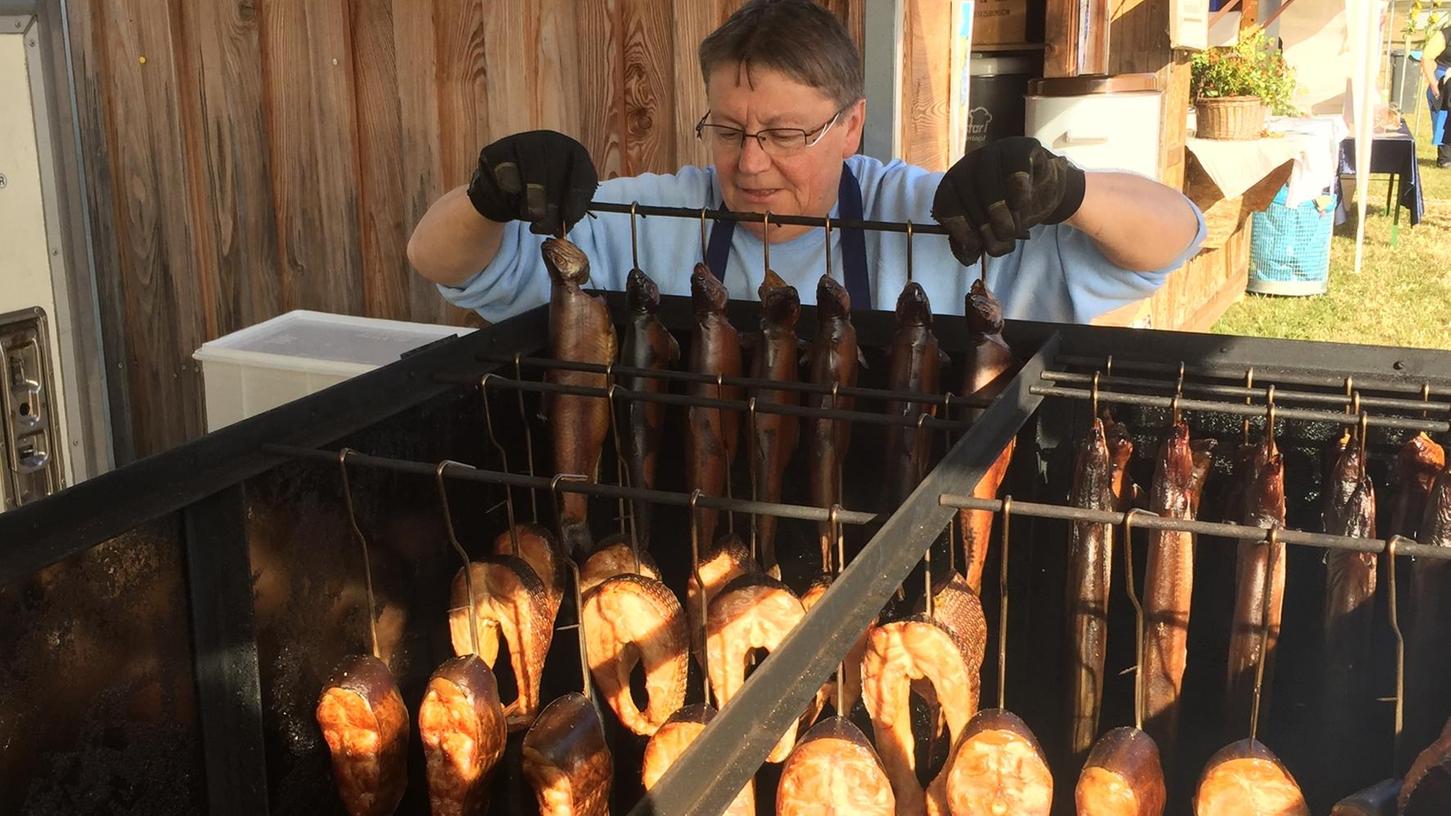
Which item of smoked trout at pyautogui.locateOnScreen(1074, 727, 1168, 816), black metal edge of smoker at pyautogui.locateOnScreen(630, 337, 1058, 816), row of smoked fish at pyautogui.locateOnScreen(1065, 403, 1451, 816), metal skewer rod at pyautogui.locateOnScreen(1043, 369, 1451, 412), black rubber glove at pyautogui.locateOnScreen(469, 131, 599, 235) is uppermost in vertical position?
black rubber glove at pyautogui.locateOnScreen(469, 131, 599, 235)

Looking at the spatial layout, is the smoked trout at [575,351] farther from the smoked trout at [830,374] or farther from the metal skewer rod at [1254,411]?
the metal skewer rod at [1254,411]

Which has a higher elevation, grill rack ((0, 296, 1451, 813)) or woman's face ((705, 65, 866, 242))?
woman's face ((705, 65, 866, 242))

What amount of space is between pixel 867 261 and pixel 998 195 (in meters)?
0.74

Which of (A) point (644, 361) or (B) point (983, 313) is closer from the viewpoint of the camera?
(B) point (983, 313)

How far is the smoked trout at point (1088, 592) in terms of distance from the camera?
6.19ft

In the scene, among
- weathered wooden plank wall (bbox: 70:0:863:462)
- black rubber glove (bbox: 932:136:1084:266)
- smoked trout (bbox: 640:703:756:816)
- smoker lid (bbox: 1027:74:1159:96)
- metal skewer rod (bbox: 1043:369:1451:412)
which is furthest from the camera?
smoker lid (bbox: 1027:74:1159:96)

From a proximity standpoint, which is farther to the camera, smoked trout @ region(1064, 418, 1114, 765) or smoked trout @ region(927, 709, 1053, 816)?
smoked trout @ region(1064, 418, 1114, 765)

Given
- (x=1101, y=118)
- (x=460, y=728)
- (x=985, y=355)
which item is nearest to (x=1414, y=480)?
(x=985, y=355)

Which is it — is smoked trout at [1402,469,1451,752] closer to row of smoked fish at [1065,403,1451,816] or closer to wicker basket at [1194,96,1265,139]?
row of smoked fish at [1065,403,1451,816]

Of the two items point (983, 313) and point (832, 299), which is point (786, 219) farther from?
point (983, 313)

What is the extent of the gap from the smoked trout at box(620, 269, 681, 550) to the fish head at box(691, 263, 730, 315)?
0.08m

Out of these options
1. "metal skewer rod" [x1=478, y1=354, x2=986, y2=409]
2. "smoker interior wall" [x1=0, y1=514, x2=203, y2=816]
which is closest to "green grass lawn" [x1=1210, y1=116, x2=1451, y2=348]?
"metal skewer rod" [x1=478, y1=354, x2=986, y2=409]

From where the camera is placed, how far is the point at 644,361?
226cm

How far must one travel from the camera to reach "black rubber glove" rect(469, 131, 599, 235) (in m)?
2.22
